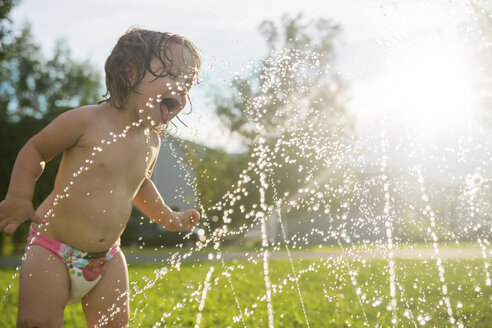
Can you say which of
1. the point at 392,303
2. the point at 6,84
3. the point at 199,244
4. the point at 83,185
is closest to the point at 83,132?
the point at 83,185

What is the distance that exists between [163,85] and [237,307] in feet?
10.5

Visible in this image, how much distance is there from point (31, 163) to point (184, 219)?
1.00 metres

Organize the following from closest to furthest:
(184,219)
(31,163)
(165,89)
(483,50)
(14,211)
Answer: (14,211)
(31,163)
(165,89)
(184,219)
(483,50)

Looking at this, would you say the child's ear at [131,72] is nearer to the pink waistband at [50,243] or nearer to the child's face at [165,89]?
the child's face at [165,89]

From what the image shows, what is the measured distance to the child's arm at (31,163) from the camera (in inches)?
97.7

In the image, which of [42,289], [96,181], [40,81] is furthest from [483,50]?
[40,81]

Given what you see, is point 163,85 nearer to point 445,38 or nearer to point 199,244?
point 199,244

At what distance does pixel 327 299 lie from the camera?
19.9 ft

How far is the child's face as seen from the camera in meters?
2.91

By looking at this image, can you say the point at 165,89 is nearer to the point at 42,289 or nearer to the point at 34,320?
the point at 42,289

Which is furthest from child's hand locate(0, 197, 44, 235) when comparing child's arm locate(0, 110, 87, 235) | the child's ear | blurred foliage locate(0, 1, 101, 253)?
blurred foliage locate(0, 1, 101, 253)

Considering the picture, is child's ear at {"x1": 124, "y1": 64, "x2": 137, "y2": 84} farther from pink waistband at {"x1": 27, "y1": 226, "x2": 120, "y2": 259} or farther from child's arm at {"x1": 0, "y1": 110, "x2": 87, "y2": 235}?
pink waistband at {"x1": 27, "y1": 226, "x2": 120, "y2": 259}

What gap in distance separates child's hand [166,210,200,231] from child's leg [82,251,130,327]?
1.66ft

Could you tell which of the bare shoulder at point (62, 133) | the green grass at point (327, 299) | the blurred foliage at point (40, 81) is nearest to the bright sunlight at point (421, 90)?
the green grass at point (327, 299)
